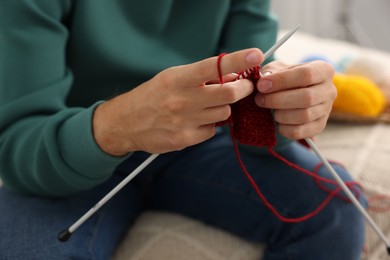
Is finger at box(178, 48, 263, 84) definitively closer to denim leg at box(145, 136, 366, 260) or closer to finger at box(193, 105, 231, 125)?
finger at box(193, 105, 231, 125)

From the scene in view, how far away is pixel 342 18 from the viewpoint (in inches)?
88.0

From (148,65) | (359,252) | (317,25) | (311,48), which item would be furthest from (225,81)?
(317,25)

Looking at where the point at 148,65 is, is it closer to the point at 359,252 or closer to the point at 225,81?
the point at 225,81

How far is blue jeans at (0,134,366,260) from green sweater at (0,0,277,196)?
2.3 inches

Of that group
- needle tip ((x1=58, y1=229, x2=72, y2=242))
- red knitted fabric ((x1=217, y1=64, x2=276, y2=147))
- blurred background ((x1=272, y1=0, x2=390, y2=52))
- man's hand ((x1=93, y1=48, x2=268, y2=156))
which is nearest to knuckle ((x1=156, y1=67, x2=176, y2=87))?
man's hand ((x1=93, y1=48, x2=268, y2=156))

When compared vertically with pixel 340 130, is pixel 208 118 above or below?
above

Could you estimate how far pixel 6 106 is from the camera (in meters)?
0.65

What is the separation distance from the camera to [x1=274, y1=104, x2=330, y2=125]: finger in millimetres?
539

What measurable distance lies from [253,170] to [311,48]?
0.92 m

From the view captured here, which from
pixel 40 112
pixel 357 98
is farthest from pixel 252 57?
pixel 357 98

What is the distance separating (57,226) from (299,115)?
0.40m

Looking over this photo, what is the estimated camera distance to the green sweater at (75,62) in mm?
623

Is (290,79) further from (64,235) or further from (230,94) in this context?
(64,235)

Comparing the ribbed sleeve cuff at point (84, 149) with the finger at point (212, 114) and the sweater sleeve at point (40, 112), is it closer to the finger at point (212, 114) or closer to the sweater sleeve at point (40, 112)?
the sweater sleeve at point (40, 112)
